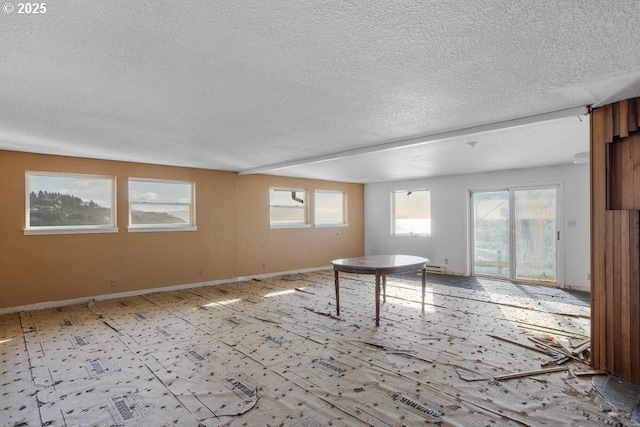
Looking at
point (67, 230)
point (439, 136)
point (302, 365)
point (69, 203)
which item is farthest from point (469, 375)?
point (69, 203)

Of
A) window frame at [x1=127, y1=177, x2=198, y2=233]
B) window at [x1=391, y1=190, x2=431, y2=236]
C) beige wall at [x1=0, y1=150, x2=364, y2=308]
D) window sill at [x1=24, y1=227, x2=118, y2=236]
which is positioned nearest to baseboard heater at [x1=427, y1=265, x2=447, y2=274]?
window at [x1=391, y1=190, x2=431, y2=236]

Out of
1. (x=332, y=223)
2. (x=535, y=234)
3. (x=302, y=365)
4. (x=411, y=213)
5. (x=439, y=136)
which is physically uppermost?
(x=439, y=136)

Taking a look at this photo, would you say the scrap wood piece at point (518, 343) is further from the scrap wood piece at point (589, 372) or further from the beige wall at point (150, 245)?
the beige wall at point (150, 245)

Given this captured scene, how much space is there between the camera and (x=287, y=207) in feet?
27.7

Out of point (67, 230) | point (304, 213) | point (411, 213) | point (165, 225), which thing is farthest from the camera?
point (411, 213)

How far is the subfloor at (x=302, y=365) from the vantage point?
242 centimetres

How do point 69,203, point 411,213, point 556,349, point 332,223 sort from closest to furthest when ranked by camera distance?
point 556,349
point 69,203
point 411,213
point 332,223

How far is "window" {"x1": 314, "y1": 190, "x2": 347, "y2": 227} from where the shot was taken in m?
9.13

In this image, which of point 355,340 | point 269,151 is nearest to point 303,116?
point 269,151

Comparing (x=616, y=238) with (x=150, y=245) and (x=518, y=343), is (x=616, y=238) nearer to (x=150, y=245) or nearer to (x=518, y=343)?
(x=518, y=343)

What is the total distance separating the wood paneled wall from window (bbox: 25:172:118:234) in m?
6.65

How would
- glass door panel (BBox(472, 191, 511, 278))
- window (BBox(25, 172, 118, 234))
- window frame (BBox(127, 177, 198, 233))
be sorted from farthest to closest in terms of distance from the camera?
glass door panel (BBox(472, 191, 511, 278)) → window frame (BBox(127, 177, 198, 233)) → window (BBox(25, 172, 118, 234))

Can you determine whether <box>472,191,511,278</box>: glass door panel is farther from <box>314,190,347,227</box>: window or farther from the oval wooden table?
<box>314,190,347,227</box>: window

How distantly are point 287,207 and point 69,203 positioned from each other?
171 inches
